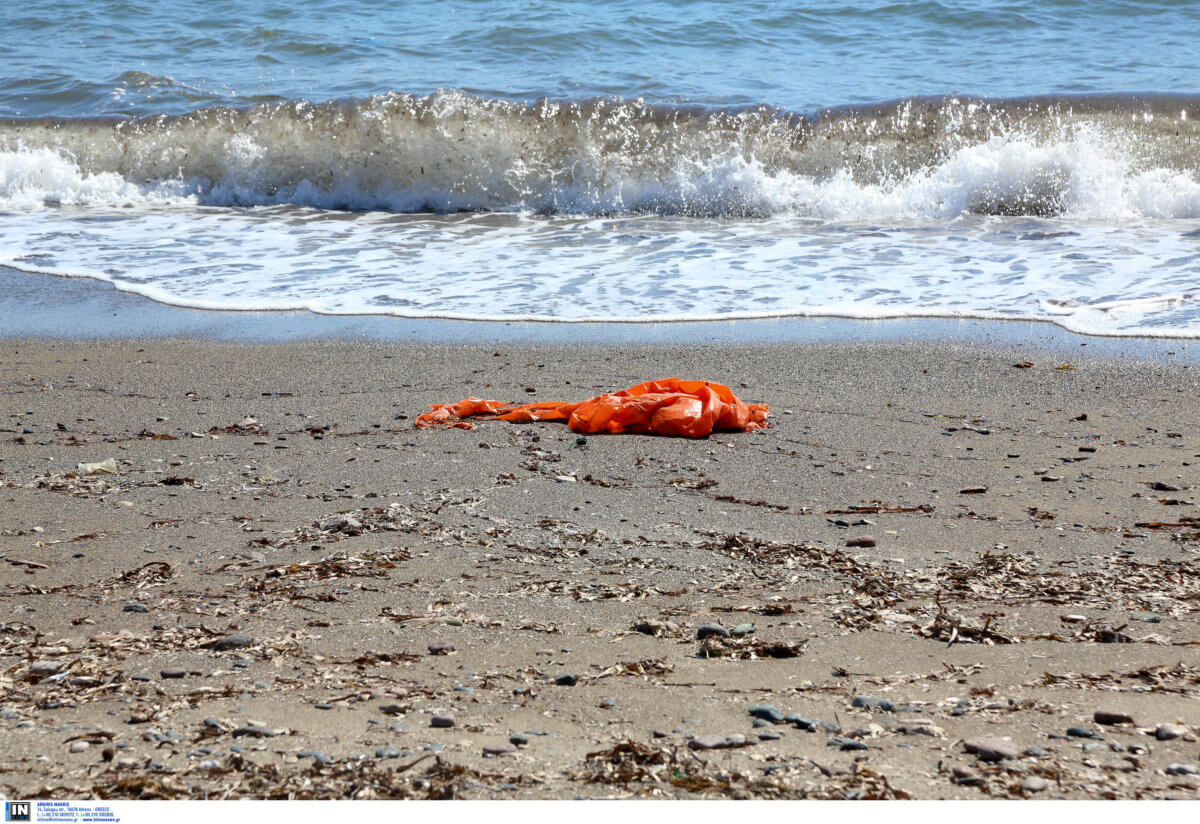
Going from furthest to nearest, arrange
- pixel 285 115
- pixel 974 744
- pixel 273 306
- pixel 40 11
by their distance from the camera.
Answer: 1. pixel 40 11
2. pixel 285 115
3. pixel 273 306
4. pixel 974 744

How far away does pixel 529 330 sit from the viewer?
6.21 meters

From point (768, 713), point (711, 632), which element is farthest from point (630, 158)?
point (768, 713)

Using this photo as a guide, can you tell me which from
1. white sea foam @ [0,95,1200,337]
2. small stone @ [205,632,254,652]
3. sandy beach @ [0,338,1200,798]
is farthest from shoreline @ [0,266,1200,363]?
small stone @ [205,632,254,652]

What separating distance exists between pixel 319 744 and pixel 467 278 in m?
5.81

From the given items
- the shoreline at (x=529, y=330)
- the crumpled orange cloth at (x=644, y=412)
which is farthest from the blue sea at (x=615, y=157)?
the crumpled orange cloth at (x=644, y=412)

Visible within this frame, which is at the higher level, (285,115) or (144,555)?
(285,115)

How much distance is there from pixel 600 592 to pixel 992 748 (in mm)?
1183

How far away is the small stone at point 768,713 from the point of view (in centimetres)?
213

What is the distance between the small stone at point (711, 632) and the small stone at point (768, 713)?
40 cm

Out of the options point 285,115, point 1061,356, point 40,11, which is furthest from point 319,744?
point 40,11

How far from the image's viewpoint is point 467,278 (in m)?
7.57

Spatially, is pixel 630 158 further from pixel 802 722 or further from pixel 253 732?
pixel 253 732

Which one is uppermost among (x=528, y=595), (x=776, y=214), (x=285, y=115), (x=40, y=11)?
(x=40, y=11)

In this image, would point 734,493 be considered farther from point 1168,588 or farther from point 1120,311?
point 1120,311
